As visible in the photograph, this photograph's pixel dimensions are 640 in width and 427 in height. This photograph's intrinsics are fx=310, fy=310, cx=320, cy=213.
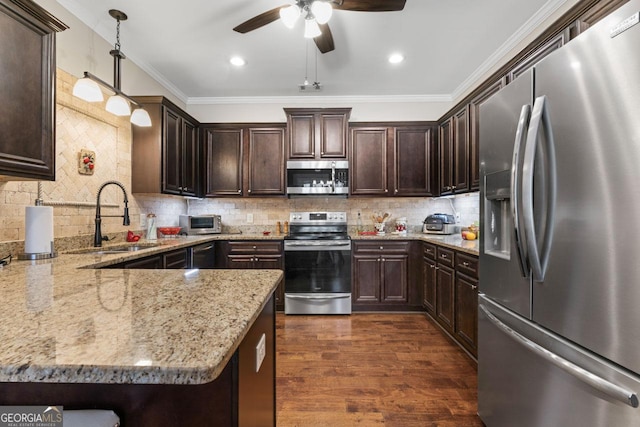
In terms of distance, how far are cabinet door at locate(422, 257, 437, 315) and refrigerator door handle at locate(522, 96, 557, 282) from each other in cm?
213

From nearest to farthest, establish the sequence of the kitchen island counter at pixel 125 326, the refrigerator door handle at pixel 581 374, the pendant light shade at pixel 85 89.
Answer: the kitchen island counter at pixel 125 326 < the refrigerator door handle at pixel 581 374 < the pendant light shade at pixel 85 89

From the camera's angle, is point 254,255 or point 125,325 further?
point 254,255

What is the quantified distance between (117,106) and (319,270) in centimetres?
250

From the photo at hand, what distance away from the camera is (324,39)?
8.13 feet

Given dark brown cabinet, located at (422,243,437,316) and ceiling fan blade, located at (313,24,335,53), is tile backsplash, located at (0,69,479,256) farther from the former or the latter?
ceiling fan blade, located at (313,24,335,53)

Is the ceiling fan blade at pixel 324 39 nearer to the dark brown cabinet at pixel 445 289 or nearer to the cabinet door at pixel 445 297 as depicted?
the dark brown cabinet at pixel 445 289

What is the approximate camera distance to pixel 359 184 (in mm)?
3982

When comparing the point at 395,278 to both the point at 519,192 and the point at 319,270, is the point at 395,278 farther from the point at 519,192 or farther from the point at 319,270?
the point at 519,192

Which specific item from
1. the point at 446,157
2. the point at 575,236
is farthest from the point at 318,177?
the point at 575,236

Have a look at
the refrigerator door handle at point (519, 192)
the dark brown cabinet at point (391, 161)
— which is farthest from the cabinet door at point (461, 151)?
the refrigerator door handle at point (519, 192)

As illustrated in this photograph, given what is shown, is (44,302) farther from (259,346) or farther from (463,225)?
(463,225)

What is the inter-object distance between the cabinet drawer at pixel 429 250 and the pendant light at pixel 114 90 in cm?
301

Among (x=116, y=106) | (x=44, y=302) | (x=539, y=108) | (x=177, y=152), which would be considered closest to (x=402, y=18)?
(x=539, y=108)

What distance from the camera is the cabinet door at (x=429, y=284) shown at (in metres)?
3.30
